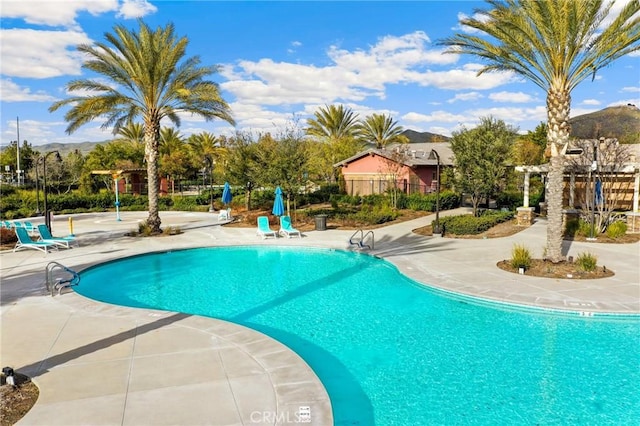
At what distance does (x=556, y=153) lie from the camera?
43.1 feet

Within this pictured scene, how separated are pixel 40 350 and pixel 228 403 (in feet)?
12.6

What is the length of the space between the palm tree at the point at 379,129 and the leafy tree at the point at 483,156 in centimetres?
2818

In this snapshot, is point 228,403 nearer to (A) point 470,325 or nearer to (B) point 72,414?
(B) point 72,414

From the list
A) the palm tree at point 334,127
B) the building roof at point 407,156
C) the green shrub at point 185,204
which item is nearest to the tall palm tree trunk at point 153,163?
the green shrub at point 185,204

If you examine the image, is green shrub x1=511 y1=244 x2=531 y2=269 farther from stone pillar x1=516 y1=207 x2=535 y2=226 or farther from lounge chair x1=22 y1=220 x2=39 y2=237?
lounge chair x1=22 y1=220 x2=39 y2=237

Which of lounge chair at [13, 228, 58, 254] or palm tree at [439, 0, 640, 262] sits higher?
palm tree at [439, 0, 640, 262]

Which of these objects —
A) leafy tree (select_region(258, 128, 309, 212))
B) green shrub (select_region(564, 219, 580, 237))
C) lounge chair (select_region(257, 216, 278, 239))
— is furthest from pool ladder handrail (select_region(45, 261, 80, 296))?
green shrub (select_region(564, 219, 580, 237))

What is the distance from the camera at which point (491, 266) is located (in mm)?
13859

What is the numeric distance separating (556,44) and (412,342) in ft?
30.8

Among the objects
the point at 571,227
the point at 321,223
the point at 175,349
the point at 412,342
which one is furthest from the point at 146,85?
the point at 571,227

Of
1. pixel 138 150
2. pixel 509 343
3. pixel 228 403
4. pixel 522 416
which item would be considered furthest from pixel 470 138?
pixel 138 150

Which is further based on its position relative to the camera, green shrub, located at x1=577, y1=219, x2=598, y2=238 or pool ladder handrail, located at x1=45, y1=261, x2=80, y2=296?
green shrub, located at x1=577, y1=219, x2=598, y2=238

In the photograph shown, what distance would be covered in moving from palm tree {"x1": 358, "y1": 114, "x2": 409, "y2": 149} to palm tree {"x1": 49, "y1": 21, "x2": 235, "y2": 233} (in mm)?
32270

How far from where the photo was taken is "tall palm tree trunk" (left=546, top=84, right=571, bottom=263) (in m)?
13.0
